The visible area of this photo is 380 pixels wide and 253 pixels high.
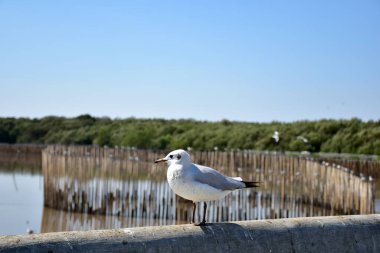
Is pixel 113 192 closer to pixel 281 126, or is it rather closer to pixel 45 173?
pixel 45 173

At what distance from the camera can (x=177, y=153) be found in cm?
463

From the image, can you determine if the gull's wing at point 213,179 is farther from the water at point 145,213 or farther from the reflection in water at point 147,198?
the water at point 145,213

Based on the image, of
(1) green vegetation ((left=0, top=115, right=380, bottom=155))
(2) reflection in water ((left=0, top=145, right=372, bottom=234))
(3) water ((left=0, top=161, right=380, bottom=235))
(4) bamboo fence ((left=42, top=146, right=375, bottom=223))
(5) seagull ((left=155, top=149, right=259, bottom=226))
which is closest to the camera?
(5) seagull ((left=155, top=149, right=259, bottom=226))

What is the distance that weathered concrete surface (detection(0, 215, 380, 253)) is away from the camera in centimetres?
365

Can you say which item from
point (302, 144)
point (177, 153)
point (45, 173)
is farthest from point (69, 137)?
point (177, 153)

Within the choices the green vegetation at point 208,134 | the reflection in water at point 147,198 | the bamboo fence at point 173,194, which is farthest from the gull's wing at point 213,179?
the green vegetation at point 208,134

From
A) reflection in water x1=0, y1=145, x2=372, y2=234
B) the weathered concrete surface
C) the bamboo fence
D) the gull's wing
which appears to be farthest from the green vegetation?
the gull's wing

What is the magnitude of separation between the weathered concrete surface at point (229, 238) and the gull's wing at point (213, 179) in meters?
0.33

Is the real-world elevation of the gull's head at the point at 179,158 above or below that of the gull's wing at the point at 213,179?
above

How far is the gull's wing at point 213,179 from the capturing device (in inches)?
181

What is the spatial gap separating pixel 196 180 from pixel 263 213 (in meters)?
14.3

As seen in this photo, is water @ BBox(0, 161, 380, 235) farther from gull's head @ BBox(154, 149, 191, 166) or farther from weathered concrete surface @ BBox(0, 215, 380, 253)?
gull's head @ BBox(154, 149, 191, 166)

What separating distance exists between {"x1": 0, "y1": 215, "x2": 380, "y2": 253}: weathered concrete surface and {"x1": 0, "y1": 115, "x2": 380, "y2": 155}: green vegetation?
2959 cm

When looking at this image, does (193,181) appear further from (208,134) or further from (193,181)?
(208,134)
